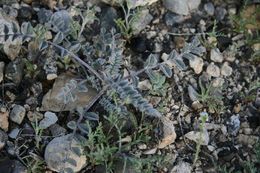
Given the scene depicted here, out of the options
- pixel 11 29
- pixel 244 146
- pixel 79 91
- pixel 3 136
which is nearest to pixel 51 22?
pixel 11 29

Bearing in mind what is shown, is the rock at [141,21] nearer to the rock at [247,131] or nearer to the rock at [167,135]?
the rock at [167,135]

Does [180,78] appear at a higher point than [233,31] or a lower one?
lower

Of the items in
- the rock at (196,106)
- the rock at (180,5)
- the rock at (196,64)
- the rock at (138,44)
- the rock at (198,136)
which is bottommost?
the rock at (198,136)

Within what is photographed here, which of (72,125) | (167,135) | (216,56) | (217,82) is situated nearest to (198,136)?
(167,135)

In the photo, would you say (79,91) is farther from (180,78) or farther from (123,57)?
(180,78)

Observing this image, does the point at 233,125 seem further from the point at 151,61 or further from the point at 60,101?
the point at 60,101

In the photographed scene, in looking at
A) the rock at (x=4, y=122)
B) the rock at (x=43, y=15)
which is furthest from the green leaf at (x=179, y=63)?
the rock at (x=4, y=122)

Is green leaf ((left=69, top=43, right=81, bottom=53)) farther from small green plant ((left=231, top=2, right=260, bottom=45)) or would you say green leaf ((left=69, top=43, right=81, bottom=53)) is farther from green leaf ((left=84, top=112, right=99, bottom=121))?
small green plant ((left=231, top=2, right=260, bottom=45))
